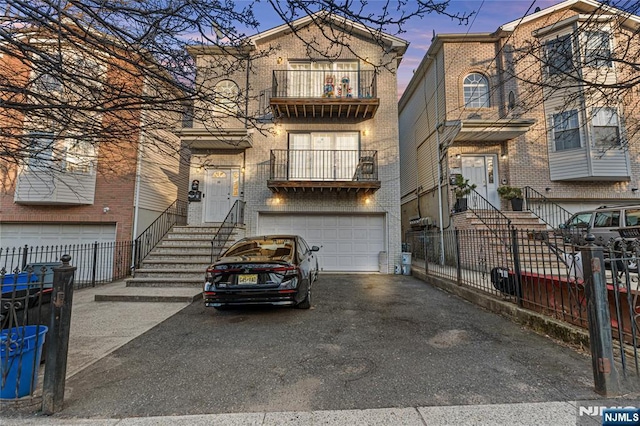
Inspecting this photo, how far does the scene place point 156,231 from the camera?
12.3m

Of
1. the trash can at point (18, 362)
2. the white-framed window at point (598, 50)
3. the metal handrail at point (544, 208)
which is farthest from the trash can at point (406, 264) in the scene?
the trash can at point (18, 362)

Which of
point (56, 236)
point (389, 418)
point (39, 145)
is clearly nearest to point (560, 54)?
point (389, 418)

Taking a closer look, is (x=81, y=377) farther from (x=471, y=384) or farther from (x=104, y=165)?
(x=104, y=165)

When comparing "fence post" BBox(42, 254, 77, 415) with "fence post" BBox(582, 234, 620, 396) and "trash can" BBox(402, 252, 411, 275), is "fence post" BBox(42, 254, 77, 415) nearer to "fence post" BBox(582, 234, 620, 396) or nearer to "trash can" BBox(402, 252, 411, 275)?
"fence post" BBox(582, 234, 620, 396)

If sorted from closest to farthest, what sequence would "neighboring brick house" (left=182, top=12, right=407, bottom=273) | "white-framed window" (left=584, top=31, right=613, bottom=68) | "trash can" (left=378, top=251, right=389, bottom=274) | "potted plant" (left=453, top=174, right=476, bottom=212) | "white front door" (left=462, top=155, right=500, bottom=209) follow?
"white-framed window" (left=584, top=31, right=613, bottom=68)
"potted plant" (left=453, top=174, right=476, bottom=212)
"trash can" (left=378, top=251, right=389, bottom=274)
"neighboring brick house" (left=182, top=12, right=407, bottom=273)
"white front door" (left=462, top=155, right=500, bottom=209)

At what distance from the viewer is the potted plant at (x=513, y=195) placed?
1084 cm

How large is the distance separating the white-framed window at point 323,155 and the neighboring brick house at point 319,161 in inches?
1.6

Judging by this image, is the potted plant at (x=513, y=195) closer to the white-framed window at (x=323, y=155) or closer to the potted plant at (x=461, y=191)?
the potted plant at (x=461, y=191)

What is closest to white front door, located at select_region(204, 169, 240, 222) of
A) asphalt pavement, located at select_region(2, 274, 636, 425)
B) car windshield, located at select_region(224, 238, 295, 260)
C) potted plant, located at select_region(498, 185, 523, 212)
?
car windshield, located at select_region(224, 238, 295, 260)

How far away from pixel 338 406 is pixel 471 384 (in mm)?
1372

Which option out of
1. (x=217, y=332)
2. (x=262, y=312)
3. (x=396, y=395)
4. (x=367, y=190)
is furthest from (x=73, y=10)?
(x=367, y=190)

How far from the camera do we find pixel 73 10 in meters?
4.12

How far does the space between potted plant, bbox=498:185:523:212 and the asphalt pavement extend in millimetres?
7271

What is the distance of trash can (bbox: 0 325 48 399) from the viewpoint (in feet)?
8.14
